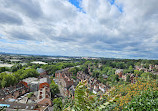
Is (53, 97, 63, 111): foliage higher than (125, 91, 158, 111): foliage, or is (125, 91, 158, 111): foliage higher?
(125, 91, 158, 111): foliage

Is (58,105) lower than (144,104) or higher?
lower

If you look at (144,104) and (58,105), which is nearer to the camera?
(144,104)

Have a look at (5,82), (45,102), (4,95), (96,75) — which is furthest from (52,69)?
(45,102)

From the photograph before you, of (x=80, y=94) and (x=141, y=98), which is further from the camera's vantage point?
(x=141, y=98)

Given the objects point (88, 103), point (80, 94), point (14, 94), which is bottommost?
point (14, 94)

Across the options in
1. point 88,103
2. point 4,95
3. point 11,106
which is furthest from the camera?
point 4,95

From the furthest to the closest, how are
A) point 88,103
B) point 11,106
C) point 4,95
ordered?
point 4,95 → point 11,106 → point 88,103

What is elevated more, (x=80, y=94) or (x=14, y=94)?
(x=80, y=94)

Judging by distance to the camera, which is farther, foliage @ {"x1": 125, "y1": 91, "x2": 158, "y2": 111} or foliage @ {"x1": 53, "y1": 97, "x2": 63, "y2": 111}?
foliage @ {"x1": 53, "y1": 97, "x2": 63, "y2": 111}

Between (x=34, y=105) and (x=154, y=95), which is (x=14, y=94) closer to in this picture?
(x=34, y=105)

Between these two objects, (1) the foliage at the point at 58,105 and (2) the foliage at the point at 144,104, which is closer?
(2) the foliage at the point at 144,104

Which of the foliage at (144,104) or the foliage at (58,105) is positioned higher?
the foliage at (144,104)
